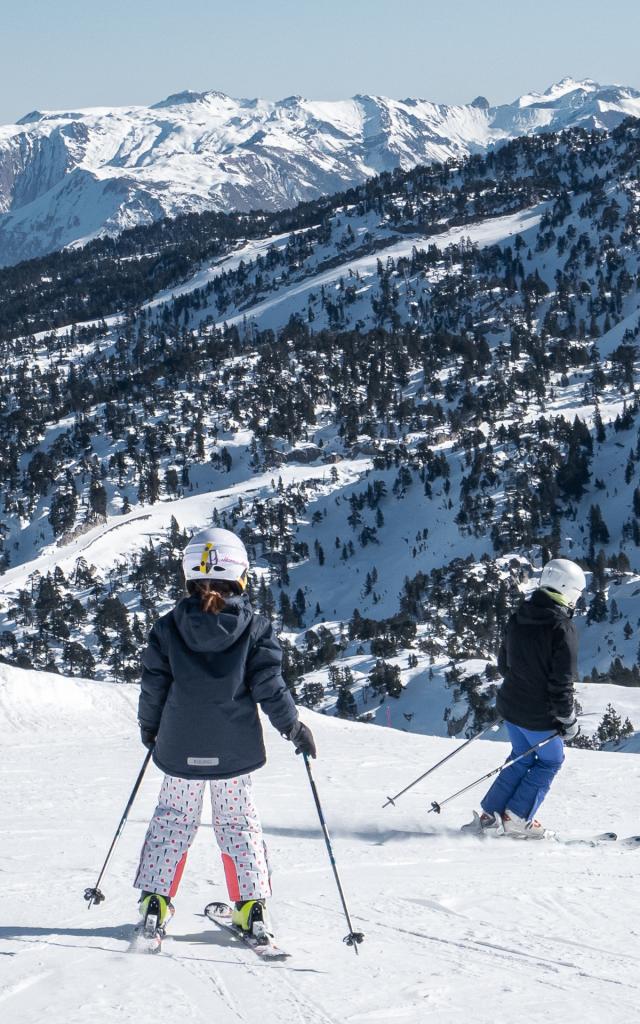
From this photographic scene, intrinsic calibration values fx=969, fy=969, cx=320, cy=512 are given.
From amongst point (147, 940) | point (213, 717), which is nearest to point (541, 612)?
point (213, 717)

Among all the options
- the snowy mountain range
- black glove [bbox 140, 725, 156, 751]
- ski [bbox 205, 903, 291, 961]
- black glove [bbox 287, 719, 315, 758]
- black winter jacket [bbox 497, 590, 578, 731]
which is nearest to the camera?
ski [bbox 205, 903, 291, 961]

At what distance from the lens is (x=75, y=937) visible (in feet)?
18.9

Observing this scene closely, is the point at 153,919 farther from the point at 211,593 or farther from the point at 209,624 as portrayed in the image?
the point at 211,593

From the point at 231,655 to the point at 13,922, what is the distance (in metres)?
2.29

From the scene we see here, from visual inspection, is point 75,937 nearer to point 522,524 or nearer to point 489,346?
point 522,524

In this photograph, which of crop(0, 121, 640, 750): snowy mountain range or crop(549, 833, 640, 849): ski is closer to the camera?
crop(549, 833, 640, 849): ski

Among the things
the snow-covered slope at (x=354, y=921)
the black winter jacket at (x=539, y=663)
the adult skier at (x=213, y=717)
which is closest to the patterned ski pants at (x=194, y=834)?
the adult skier at (x=213, y=717)

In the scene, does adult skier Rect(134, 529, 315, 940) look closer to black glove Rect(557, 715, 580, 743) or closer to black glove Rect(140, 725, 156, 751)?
black glove Rect(140, 725, 156, 751)

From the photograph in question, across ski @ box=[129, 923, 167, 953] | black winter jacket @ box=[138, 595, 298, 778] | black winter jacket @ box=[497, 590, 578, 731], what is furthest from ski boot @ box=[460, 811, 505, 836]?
ski @ box=[129, 923, 167, 953]

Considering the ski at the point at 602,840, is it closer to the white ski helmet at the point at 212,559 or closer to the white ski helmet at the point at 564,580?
the white ski helmet at the point at 564,580

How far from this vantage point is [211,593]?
18.6 feet

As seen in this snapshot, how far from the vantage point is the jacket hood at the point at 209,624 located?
5637mm

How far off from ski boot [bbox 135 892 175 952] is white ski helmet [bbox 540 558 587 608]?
14.4ft

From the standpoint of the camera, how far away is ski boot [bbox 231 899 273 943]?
224 inches
